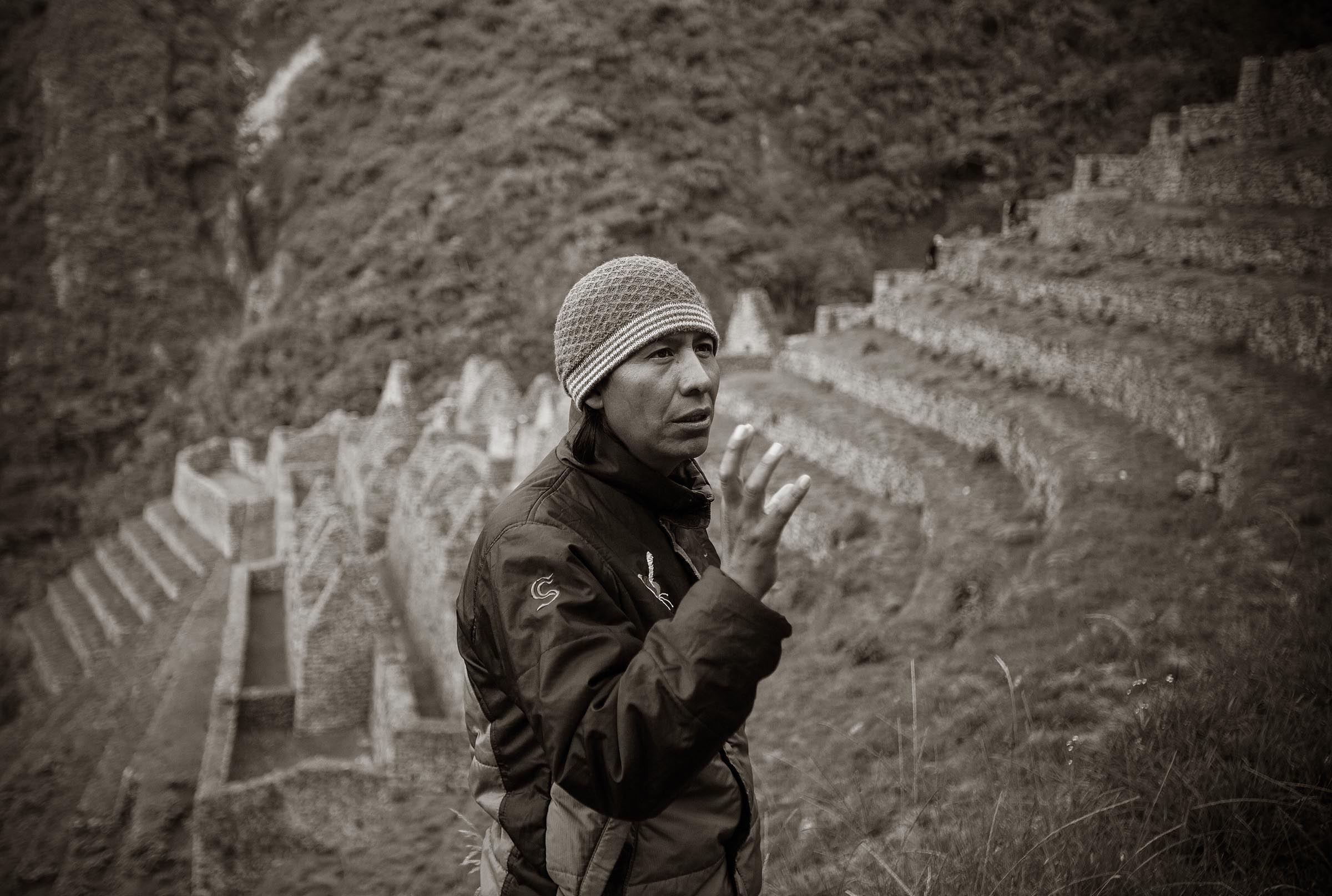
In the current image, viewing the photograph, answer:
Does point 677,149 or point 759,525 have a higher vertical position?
point 677,149

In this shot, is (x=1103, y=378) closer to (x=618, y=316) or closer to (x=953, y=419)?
(x=953, y=419)

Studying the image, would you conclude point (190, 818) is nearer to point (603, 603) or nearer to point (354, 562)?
point (354, 562)

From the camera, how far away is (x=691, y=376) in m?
1.87

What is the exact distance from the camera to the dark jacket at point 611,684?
1.50m

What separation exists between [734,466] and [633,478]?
358mm

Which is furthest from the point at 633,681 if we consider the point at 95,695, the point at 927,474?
the point at 95,695

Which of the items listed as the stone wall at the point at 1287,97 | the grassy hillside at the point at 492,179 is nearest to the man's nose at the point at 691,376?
the stone wall at the point at 1287,97

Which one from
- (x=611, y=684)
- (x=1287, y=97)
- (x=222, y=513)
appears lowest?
(x=222, y=513)

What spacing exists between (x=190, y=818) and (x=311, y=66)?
62.6 meters

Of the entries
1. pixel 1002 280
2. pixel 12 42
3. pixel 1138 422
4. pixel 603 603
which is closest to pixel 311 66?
pixel 12 42

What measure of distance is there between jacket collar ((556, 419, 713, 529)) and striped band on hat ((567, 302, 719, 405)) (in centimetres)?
14

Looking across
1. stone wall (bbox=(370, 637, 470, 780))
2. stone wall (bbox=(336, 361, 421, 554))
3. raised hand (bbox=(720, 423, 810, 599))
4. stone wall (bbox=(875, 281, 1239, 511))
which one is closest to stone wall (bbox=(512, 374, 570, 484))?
stone wall (bbox=(336, 361, 421, 554))

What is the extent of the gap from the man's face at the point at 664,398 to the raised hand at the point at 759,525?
0.25m

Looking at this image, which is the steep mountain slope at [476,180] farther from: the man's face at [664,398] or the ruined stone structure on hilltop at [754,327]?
the man's face at [664,398]
